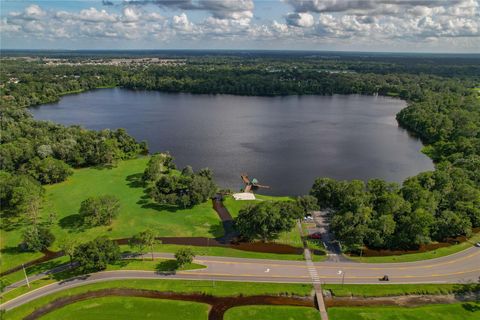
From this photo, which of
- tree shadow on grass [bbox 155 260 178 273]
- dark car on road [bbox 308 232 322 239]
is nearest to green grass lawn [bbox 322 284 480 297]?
dark car on road [bbox 308 232 322 239]

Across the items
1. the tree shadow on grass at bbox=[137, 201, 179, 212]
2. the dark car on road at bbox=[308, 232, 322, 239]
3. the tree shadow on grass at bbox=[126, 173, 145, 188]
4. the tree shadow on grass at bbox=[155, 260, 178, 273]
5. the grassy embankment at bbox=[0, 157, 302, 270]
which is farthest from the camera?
the tree shadow on grass at bbox=[126, 173, 145, 188]

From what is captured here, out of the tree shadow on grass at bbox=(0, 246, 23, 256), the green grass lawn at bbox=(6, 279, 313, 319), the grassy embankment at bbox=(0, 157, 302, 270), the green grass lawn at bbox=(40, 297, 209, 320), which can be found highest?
the grassy embankment at bbox=(0, 157, 302, 270)

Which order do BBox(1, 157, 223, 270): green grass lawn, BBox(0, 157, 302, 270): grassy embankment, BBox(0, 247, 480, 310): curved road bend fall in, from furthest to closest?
BBox(1, 157, 223, 270): green grass lawn < BBox(0, 157, 302, 270): grassy embankment < BBox(0, 247, 480, 310): curved road bend

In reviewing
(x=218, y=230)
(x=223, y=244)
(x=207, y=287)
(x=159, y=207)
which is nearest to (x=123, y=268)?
(x=207, y=287)

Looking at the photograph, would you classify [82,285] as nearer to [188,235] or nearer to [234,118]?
[188,235]

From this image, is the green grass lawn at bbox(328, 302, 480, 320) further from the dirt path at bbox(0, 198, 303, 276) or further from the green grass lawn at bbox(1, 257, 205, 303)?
the green grass lawn at bbox(1, 257, 205, 303)

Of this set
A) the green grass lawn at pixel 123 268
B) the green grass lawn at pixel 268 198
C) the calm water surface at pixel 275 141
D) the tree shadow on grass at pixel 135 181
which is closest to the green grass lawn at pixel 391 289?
the green grass lawn at pixel 268 198

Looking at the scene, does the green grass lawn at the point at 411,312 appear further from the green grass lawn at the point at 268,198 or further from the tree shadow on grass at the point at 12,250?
the tree shadow on grass at the point at 12,250
